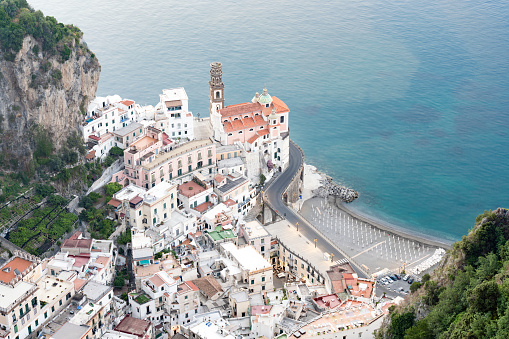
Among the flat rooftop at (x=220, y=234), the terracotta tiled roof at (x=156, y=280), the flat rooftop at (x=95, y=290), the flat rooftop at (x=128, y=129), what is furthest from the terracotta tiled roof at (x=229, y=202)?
the flat rooftop at (x=95, y=290)

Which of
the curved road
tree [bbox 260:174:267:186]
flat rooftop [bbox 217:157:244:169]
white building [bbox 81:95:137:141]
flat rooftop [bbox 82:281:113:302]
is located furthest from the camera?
tree [bbox 260:174:267:186]

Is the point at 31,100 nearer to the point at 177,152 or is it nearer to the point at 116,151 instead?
the point at 116,151

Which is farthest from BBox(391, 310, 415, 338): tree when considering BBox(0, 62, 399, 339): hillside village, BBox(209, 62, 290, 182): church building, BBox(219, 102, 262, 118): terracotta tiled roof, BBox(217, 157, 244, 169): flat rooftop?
BBox(219, 102, 262, 118): terracotta tiled roof

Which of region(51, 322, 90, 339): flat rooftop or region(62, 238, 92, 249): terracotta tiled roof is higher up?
region(62, 238, 92, 249): terracotta tiled roof

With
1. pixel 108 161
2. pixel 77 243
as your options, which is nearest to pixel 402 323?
pixel 77 243

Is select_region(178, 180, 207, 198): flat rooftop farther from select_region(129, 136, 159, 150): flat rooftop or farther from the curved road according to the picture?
the curved road

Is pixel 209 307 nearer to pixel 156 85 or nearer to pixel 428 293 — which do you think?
pixel 428 293
